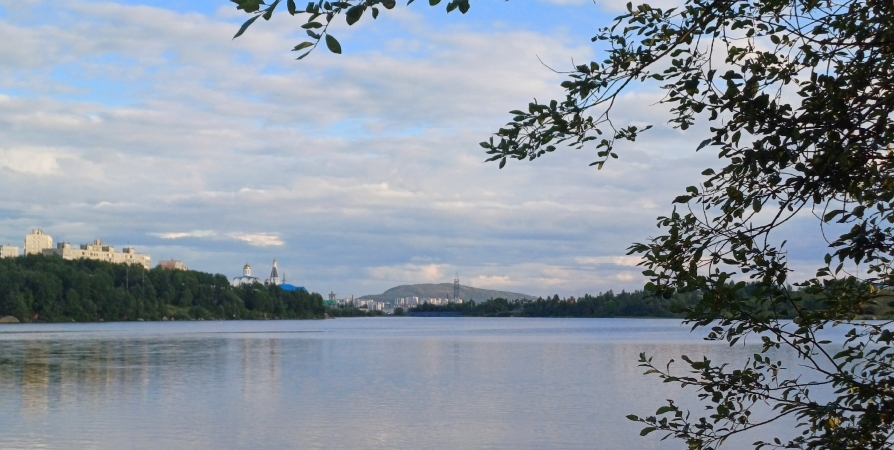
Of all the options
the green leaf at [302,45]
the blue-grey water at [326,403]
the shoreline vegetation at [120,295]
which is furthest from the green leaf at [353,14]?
the shoreline vegetation at [120,295]

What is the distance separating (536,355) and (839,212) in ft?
150

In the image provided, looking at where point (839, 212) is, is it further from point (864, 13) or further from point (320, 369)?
point (320, 369)

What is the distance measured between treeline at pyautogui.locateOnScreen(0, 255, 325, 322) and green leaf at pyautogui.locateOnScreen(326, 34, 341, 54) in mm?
145945

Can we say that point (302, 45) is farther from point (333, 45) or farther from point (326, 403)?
point (326, 403)

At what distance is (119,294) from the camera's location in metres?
152

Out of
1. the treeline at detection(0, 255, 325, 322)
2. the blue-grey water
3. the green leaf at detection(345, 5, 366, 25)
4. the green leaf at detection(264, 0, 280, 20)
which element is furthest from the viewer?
the treeline at detection(0, 255, 325, 322)

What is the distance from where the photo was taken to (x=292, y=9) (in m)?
3.64

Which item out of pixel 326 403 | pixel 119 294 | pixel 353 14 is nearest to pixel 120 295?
pixel 119 294

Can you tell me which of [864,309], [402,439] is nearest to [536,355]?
[402,439]

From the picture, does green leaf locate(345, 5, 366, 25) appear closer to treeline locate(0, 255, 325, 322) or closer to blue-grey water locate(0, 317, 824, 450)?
blue-grey water locate(0, 317, 824, 450)

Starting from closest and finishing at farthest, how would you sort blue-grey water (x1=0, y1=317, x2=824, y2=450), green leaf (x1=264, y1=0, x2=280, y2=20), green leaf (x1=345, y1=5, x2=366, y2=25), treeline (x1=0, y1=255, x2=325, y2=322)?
green leaf (x1=264, y1=0, x2=280, y2=20) → green leaf (x1=345, y1=5, x2=366, y2=25) → blue-grey water (x1=0, y1=317, x2=824, y2=450) → treeline (x1=0, y1=255, x2=325, y2=322)

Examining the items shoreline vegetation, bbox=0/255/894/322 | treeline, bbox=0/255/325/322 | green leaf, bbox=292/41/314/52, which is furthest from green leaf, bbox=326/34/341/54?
treeline, bbox=0/255/325/322

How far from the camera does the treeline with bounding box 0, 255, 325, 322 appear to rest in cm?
13988

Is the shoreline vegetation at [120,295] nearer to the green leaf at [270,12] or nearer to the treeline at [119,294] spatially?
the treeline at [119,294]
